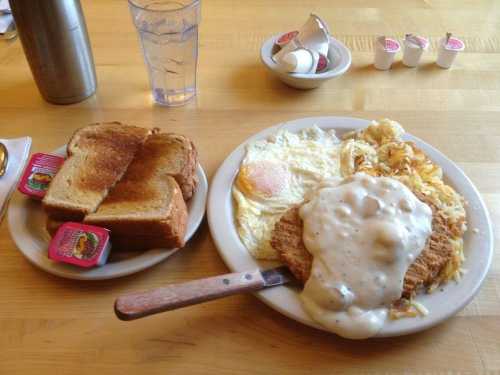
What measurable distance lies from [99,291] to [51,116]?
0.89 meters

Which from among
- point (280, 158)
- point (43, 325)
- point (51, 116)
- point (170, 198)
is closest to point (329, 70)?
point (280, 158)

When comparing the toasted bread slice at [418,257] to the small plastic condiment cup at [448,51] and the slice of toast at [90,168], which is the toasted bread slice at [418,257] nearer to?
the slice of toast at [90,168]

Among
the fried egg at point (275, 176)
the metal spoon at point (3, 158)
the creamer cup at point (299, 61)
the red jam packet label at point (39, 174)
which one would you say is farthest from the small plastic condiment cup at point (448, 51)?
the metal spoon at point (3, 158)

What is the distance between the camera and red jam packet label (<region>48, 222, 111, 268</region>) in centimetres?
114

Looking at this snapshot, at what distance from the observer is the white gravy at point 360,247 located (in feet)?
3.53

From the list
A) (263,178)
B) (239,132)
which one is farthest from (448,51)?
(263,178)

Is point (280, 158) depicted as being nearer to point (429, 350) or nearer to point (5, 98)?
point (429, 350)

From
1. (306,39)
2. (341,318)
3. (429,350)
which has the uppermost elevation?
(306,39)

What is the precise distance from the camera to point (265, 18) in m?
2.39

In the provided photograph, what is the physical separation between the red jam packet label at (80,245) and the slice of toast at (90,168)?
9cm

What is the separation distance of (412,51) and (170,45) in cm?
112

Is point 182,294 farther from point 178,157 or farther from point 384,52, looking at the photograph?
point 384,52

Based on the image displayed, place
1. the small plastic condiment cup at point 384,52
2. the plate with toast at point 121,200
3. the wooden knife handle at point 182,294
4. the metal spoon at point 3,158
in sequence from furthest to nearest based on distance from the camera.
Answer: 1. the small plastic condiment cup at point 384,52
2. the metal spoon at point 3,158
3. the plate with toast at point 121,200
4. the wooden knife handle at point 182,294

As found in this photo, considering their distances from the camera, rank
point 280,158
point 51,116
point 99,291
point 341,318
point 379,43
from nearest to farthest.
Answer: point 341,318
point 99,291
point 280,158
point 51,116
point 379,43
